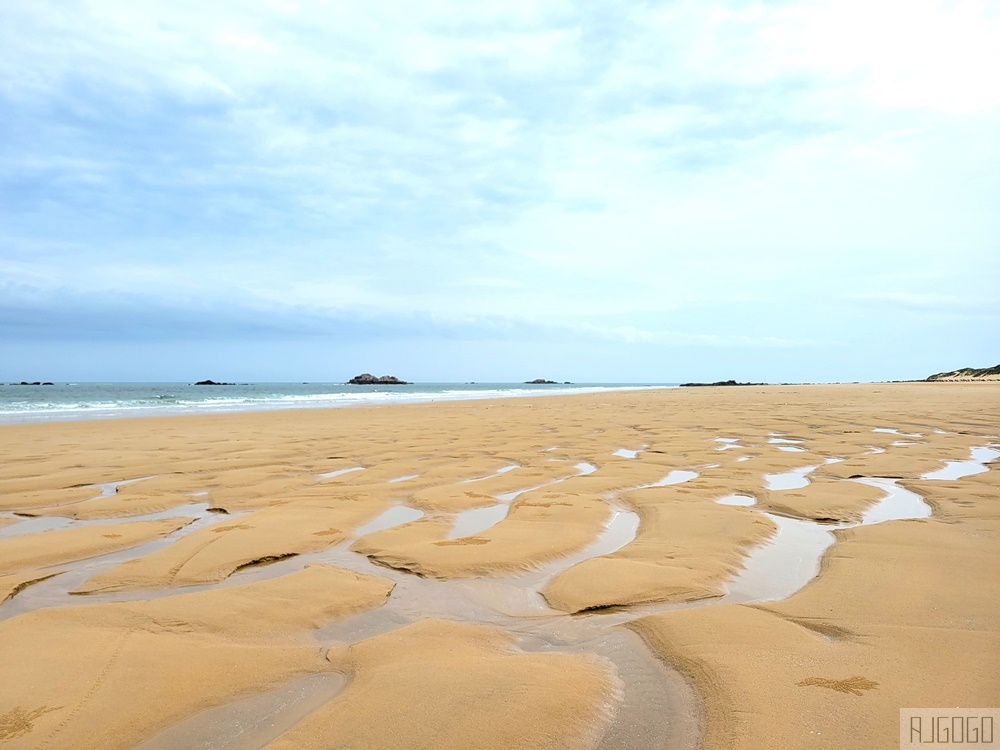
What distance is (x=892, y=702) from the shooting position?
2.04m

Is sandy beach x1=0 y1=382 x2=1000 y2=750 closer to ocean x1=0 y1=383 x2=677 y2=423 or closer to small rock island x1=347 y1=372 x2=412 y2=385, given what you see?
ocean x1=0 y1=383 x2=677 y2=423

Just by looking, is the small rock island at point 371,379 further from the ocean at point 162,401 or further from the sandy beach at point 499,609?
the sandy beach at point 499,609

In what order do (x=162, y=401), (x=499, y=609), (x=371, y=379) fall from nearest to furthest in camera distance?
1. (x=499, y=609)
2. (x=162, y=401)
3. (x=371, y=379)

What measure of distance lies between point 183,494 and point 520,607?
191 inches

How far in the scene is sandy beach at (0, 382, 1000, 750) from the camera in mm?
2020

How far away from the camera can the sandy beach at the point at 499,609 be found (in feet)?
6.63

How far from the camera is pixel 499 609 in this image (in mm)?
3115

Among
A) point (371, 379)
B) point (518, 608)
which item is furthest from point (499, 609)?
point (371, 379)

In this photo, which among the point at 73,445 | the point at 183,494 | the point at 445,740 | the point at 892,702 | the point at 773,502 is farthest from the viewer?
the point at 73,445

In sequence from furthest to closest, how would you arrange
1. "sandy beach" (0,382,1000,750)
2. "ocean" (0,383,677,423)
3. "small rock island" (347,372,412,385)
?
"small rock island" (347,372,412,385) < "ocean" (0,383,677,423) < "sandy beach" (0,382,1000,750)

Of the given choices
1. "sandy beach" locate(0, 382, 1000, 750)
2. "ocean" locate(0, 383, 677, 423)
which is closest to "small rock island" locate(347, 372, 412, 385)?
"ocean" locate(0, 383, 677, 423)

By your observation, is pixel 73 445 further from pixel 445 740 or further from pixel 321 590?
pixel 445 740

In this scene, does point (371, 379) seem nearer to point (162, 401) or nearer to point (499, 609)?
point (162, 401)

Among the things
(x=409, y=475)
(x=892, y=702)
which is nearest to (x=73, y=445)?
(x=409, y=475)
